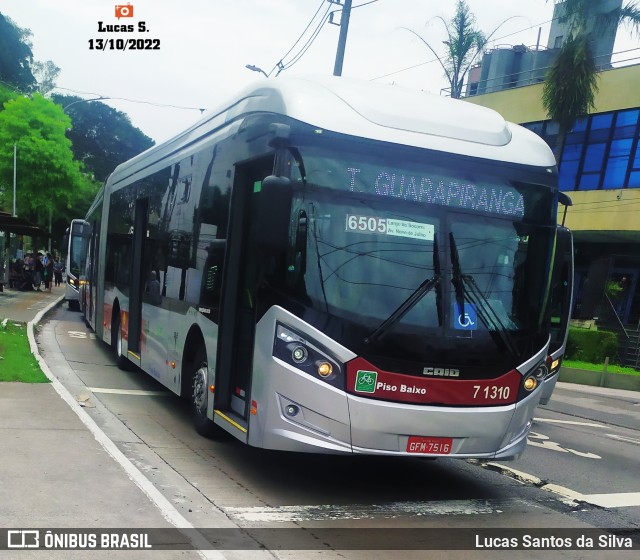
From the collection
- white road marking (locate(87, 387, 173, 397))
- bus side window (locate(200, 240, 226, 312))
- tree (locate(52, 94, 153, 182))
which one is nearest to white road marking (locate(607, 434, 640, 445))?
white road marking (locate(87, 387, 173, 397))

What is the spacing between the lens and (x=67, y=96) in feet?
256

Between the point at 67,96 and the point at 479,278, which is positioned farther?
the point at 67,96

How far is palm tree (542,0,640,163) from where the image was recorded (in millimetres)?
25312

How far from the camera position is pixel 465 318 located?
6.46m

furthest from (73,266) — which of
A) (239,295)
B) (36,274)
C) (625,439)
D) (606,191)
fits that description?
(239,295)

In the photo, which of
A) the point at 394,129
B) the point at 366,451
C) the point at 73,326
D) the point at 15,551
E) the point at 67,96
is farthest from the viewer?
the point at 67,96

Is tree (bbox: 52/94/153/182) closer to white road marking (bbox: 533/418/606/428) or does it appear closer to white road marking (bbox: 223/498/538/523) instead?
white road marking (bbox: 533/418/606/428)

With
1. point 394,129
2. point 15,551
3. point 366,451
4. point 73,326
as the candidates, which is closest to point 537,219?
point 394,129

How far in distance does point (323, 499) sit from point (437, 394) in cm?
143

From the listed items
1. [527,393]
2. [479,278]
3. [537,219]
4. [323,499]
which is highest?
[537,219]

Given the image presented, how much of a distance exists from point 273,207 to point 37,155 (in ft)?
142

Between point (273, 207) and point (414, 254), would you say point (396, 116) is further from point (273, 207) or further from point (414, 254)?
point (273, 207)

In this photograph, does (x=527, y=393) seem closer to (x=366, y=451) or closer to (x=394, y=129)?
(x=366, y=451)

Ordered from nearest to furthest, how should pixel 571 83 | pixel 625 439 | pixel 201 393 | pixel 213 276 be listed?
pixel 213 276
pixel 201 393
pixel 625 439
pixel 571 83
